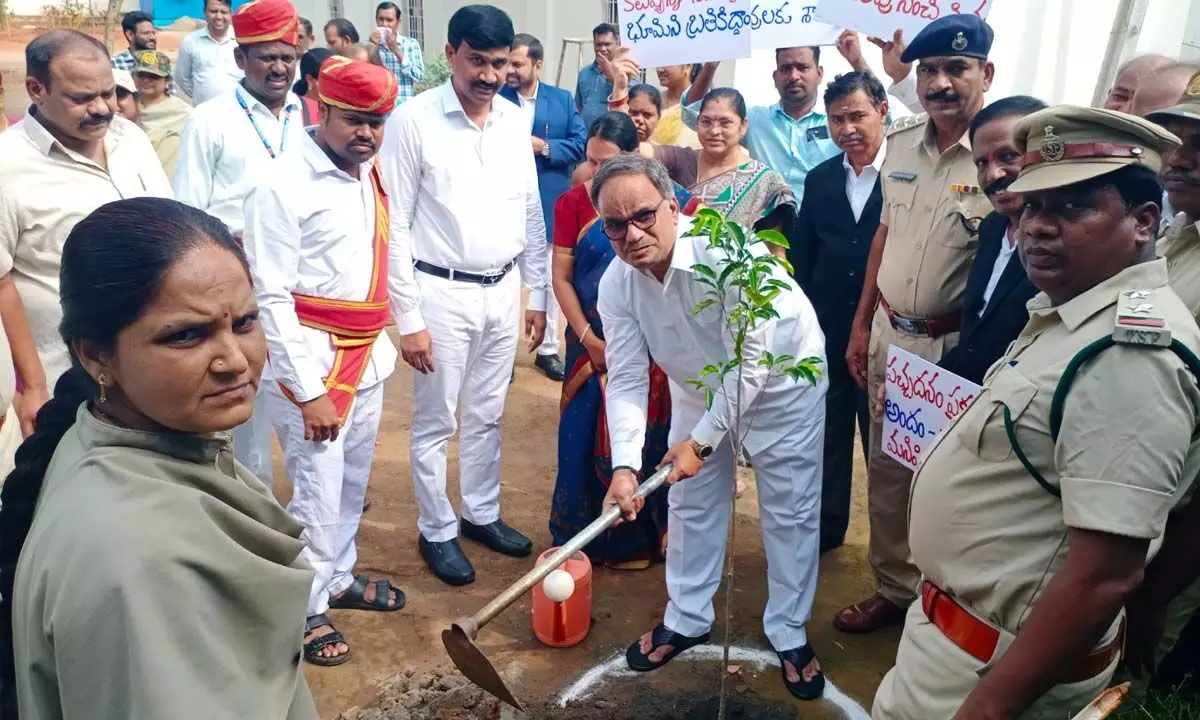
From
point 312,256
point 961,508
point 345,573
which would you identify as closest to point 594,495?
point 345,573

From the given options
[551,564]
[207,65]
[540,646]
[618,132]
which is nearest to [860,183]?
[618,132]

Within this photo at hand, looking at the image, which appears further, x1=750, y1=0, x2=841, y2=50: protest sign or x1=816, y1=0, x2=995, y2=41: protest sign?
x1=750, y1=0, x2=841, y2=50: protest sign

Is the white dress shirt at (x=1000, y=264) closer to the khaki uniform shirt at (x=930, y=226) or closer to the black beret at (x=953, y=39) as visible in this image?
the khaki uniform shirt at (x=930, y=226)

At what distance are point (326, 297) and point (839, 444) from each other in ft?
8.20

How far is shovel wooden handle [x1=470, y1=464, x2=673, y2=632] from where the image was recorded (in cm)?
254

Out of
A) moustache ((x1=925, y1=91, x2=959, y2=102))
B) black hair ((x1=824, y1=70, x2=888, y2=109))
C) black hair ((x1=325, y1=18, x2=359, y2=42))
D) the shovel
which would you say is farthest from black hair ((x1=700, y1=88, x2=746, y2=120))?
black hair ((x1=325, y1=18, x2=359, y2=42))

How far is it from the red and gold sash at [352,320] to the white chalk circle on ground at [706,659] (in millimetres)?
1438

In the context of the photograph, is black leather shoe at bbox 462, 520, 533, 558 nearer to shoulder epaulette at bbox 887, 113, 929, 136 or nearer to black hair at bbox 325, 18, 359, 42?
shoulder epaulette at bbox 887, 113, 929, 136

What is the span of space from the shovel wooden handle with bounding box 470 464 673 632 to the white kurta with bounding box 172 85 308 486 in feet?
6.64

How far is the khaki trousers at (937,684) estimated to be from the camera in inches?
76.2

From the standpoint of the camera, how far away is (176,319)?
139 cm

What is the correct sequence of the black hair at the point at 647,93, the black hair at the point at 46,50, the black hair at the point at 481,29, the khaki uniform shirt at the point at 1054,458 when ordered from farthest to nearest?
the black hair at the point at 647,93 → the black hair at the point at 481,29 → the black hair at the point at 46,50 → the khaki uniform shirt at the point at 1054,458

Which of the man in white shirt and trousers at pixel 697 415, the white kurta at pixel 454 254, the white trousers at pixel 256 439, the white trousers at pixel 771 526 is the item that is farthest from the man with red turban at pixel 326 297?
the white trousers at pixel 771 526

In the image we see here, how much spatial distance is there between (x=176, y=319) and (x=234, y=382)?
143 mm
